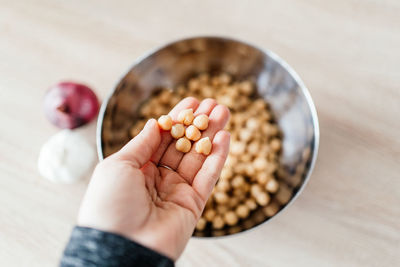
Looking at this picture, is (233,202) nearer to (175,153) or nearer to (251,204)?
(251,204)

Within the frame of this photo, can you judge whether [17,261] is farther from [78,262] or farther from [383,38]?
[383,38]

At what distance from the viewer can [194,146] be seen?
0.79m

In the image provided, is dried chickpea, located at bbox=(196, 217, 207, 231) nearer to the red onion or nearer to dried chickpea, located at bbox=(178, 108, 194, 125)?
dried chickpea, located at bbox=(178, 108, 194, 125)

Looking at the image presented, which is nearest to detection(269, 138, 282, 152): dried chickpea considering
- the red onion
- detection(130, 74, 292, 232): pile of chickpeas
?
detection(130, 74, 292, 232): pile of chickpeas

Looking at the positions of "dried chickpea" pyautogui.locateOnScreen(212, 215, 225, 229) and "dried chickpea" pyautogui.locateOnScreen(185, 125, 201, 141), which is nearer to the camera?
"dried chickpea" pyautogui.locateOnScreen(185, 125, 201, 141)

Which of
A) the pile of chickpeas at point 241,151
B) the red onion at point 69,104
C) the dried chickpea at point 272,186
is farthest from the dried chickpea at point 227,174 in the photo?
the red onion at point 69,104

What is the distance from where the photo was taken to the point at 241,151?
95cm

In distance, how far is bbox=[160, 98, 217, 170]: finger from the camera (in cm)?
77

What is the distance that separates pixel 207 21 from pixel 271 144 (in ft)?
1.37

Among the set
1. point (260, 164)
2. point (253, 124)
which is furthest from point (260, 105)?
point (260, 164)

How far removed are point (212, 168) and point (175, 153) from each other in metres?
0.12

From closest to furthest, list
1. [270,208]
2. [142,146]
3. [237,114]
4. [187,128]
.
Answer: [142,146], [187,128], [270,208], [237,114]

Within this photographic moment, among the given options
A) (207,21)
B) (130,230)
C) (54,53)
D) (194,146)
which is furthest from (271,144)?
(54,53)

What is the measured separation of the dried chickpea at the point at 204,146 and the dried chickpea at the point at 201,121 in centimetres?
4
